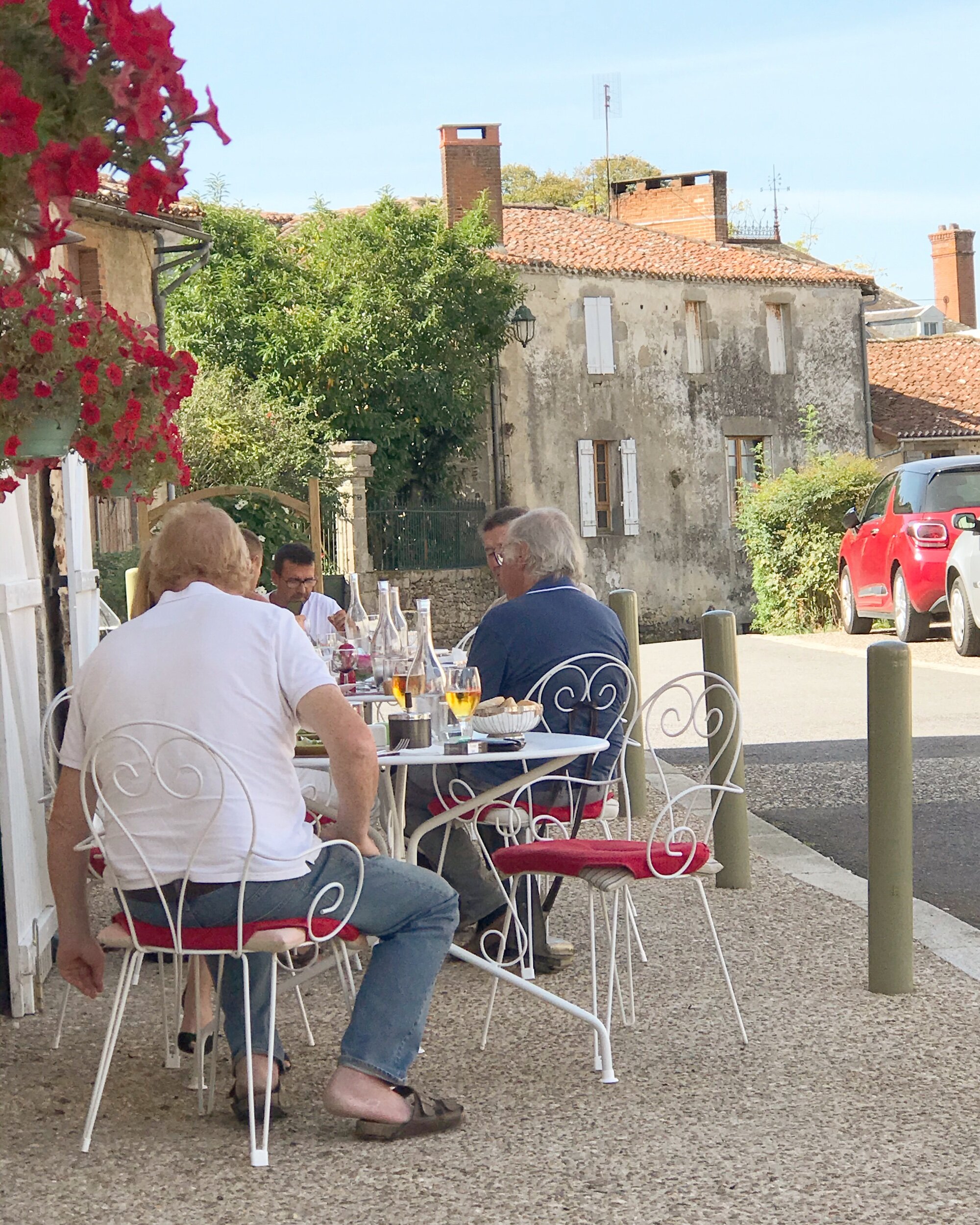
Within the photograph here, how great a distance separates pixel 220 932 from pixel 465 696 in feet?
4.40

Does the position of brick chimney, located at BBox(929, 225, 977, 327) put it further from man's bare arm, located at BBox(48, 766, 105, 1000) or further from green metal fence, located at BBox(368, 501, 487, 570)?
man's bare arm, located at BBox(48, 766, 105, 1000)

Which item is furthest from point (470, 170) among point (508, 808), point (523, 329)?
point (508, 808)

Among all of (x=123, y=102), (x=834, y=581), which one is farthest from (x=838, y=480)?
(x=123, y=102)

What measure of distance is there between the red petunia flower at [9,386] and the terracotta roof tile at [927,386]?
3508 centimetres

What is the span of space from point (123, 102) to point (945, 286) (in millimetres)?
54897

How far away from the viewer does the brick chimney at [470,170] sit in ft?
104

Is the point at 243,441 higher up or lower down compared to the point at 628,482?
higher up

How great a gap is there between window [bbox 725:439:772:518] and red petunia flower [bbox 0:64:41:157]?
31.9 meters

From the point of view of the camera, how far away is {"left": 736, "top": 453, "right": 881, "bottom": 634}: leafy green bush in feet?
83.4

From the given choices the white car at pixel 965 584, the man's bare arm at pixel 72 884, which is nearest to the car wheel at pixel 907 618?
the white car at pixel 965 584

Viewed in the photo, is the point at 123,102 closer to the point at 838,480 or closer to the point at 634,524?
the point at 838,480

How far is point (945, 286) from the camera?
54.2 m

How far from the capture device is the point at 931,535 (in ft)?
57.0

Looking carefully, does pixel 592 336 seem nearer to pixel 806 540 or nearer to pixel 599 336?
pixel 599 336
